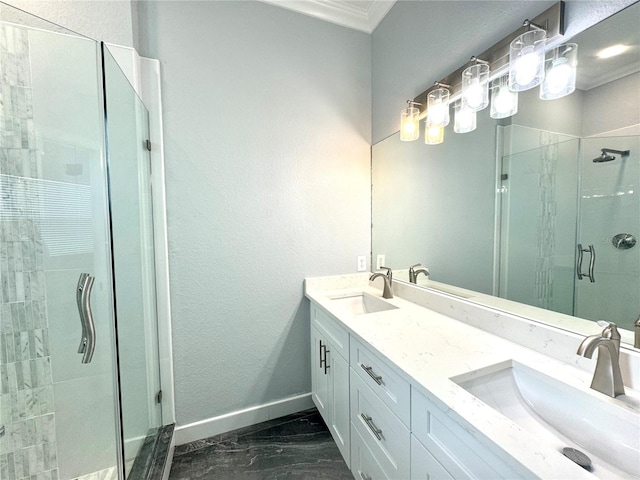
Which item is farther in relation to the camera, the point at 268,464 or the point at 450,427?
the point at 268,464

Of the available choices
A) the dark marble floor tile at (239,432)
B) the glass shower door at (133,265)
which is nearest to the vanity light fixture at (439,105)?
the glass shower door at (133,265)

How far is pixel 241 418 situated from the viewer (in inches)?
67.6

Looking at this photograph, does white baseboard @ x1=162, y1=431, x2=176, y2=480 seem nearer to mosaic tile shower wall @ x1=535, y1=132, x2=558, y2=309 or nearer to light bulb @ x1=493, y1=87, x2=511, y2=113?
A: mosaic tile shower wall @ x1=535, y1=132, x2=558, y2=309

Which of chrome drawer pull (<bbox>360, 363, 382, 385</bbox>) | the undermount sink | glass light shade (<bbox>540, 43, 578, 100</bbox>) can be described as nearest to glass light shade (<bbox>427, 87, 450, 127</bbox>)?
glass light shade (<bbox>540, 43, 578, 100</bbox>)

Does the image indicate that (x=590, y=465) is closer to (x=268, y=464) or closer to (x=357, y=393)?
(x=357, y=393)

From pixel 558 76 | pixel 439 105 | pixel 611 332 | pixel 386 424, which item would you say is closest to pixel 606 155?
pixel 558 76

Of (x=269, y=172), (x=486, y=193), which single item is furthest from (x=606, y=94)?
(x=269, y=172)

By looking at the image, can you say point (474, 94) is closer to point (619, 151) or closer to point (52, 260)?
point (619, 151)

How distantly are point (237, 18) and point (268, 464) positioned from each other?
2.61m

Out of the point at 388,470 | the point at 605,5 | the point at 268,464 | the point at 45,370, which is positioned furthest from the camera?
the point at 268,464

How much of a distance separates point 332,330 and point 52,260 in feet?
4.45

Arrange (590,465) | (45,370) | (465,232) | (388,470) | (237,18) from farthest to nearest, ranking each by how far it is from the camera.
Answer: (237,18) < (465,232) < (45,370) < (388,470) < (590,465)

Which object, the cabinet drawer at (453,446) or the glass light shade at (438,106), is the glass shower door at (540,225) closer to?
the glass light shade at (438,106)

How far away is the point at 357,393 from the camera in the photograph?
119 cm
